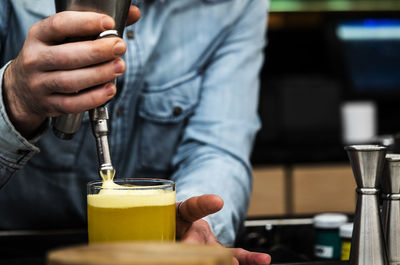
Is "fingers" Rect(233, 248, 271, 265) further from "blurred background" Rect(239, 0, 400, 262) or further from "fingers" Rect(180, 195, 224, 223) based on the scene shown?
"blurred background" Rect(239, 0, 400, 262)

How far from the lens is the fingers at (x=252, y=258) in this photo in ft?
2.71

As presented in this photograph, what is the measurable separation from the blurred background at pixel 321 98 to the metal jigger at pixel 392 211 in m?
1.69

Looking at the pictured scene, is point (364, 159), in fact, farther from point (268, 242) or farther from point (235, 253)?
point (268, 242)

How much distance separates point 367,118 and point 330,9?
80 cm

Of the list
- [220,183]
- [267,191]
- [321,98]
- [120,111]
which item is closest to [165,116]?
[120,111]

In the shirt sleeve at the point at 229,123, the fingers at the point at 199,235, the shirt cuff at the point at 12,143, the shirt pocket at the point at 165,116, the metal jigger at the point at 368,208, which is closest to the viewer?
the metal jigger at the point at 368,208

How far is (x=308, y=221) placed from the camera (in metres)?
1.37

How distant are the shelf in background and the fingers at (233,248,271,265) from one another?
285 cm

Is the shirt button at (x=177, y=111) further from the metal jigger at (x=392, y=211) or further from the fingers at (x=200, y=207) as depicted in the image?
the metal jigger at (x=392, y=211)

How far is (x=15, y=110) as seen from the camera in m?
1.01

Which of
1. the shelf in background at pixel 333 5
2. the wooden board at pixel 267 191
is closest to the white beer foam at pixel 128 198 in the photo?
the wooden board at pixel 267 191

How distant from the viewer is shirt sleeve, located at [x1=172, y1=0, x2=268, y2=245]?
1.32 m

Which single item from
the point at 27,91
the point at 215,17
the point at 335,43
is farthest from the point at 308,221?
the point at 335,43

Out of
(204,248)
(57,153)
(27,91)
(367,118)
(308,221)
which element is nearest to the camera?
(204,248)
